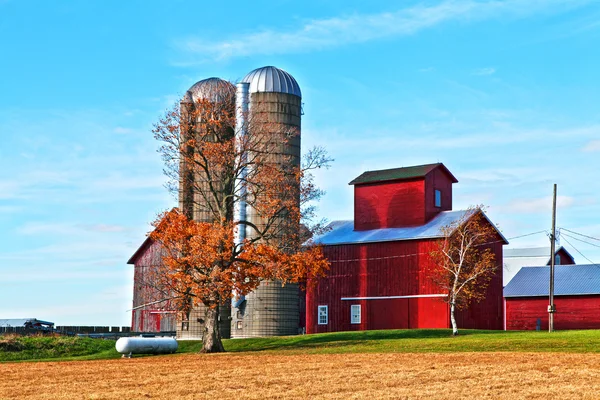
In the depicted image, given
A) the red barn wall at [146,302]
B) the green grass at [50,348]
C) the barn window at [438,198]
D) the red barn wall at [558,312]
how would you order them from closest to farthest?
1. the green grass at [50,348]
2. the barn window at [438,198]
3. the red barn wall at [558,312]
4. the red barn wall at [146,302]

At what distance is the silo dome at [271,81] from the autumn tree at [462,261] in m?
12.1

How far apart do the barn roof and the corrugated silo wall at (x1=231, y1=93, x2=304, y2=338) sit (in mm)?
6720

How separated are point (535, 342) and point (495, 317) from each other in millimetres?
18549

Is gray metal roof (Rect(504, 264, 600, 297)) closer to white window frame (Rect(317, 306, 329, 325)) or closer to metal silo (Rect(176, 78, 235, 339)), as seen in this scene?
white window frame (Rect(317, 306, 329, 325))

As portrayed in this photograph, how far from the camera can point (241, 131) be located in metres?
43.2

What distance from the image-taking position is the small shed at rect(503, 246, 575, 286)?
220ft

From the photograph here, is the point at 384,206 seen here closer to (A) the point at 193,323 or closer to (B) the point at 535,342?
(A) the point at 193,323

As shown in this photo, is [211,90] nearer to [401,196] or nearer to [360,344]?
[401,196]

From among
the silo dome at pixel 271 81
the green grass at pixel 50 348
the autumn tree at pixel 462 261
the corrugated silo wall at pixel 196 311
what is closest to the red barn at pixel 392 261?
the autumn tree at pixel 462 261

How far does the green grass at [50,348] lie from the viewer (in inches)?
1677

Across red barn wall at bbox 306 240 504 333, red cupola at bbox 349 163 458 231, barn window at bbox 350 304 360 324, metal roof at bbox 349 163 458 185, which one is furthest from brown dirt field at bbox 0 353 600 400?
metal roof at bbox 349 163 458 185

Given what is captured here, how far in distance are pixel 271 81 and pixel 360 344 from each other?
59.0ft

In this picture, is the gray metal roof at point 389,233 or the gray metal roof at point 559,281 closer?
the gray metal roof at point 389,233

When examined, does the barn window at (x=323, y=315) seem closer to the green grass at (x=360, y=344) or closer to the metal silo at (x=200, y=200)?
the metal silo at (x=200, y=200)
